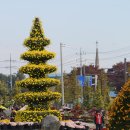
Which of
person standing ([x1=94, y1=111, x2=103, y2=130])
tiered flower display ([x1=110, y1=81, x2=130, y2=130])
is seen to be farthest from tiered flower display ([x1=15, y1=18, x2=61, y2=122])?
tiered flower display ([x1=110, y1=81, x2=130, y2=130])

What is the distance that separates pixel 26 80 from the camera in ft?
92.8

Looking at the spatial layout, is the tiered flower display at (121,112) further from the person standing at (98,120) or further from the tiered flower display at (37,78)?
the person standing at (98,120)

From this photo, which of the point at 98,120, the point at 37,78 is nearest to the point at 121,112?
the point at 37,78

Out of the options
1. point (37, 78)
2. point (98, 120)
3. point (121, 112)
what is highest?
point (37, 78)

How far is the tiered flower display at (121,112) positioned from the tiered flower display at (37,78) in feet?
54.3

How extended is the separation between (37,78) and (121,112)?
58.6 ft

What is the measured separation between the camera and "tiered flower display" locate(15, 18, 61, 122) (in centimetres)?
2802

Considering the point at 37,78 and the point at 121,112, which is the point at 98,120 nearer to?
the point at 37,78

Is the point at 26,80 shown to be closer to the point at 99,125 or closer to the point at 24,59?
the point at 24,59

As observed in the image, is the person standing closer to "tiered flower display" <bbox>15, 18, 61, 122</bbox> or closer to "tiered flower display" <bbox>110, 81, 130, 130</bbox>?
"tiered flower display" <bbox>15, 18, 61, 122</bbox>

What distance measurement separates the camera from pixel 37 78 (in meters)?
28.6

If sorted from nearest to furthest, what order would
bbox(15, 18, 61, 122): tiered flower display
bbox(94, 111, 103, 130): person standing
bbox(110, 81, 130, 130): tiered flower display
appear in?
1. bbox(110, 81, 130, 130): tiered flower display
2. bbox(15, 18, 61, 122): tiered flower display
3. bbox(94, 111, 103, 130): person standing

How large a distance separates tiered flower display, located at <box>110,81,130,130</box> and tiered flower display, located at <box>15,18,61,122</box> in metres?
16.5

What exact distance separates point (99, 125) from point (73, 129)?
625 centimetres
